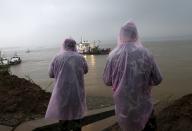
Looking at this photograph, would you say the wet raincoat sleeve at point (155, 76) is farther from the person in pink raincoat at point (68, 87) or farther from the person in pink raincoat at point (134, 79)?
the person in pink raincoat at point (68, 87)

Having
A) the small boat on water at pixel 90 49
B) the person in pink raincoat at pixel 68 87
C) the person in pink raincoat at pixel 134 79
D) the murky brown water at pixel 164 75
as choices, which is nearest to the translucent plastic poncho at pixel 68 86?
the person in pink raincoat at pixel 68 87

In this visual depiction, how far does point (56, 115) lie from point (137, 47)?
68.9 inches

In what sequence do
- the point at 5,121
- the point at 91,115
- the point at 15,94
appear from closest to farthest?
the point at 5,121 → the point at 91,115 → the point at 15,94

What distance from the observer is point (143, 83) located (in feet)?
13.3

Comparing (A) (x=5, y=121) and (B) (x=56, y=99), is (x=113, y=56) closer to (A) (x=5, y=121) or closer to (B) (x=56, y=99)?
(B) (x=56, y=99)

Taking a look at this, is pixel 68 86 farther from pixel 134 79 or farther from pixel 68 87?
pixel 134 79

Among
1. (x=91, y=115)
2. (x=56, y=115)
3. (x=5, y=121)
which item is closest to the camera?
(x=56, y=115)

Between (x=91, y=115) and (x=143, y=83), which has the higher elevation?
(x=143, y=83)

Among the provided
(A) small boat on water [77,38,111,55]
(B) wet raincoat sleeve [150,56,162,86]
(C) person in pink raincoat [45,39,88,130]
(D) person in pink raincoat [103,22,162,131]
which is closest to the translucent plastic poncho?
(C) person in pink raincoat [45,39,88,130]

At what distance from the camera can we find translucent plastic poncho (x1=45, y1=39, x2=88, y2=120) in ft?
17.0

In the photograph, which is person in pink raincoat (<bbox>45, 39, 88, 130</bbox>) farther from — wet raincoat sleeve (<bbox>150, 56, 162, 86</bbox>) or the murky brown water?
the murky brown water

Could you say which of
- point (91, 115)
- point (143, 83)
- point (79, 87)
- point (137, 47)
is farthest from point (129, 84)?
point (91, 115)

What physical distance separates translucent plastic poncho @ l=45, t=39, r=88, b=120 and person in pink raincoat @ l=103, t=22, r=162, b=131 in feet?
3.78

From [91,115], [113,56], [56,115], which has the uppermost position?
[113,56]
